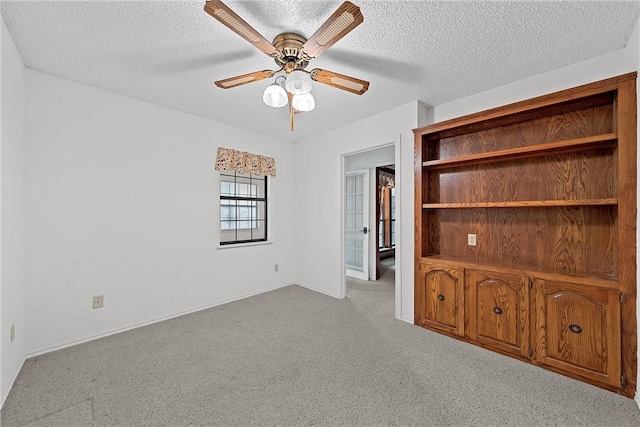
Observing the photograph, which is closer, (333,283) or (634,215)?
(634,215)

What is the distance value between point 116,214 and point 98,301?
87 centimetres

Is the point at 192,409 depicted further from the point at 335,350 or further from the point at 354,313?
the point at 354,313

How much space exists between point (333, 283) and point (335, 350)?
1.58 metres

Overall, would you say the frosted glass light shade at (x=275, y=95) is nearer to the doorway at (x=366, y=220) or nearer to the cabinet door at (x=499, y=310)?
the cabinet door at (x=499, y=310)

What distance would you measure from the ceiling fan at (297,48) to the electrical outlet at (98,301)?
2.39 meters

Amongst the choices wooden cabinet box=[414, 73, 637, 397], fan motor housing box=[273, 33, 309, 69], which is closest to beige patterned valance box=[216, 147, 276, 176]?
fan motor housing box=[273, 33, 309, 69]

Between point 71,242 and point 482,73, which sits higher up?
point 482,73

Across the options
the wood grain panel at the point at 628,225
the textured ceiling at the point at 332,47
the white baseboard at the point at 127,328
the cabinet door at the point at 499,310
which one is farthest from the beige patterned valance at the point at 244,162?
the wood grain panel at the point at 628,225

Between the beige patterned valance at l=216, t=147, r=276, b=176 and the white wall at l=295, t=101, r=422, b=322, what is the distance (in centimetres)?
61

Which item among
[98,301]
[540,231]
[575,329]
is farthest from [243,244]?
[575,329]

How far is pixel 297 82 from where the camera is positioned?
1753mm

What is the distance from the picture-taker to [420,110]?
9.95 feet

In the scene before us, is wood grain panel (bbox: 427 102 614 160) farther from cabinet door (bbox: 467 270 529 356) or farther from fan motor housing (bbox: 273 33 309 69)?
fan motor housing (bbox: 273 33 309 69)

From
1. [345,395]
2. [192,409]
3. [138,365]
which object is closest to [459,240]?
[345,395]
